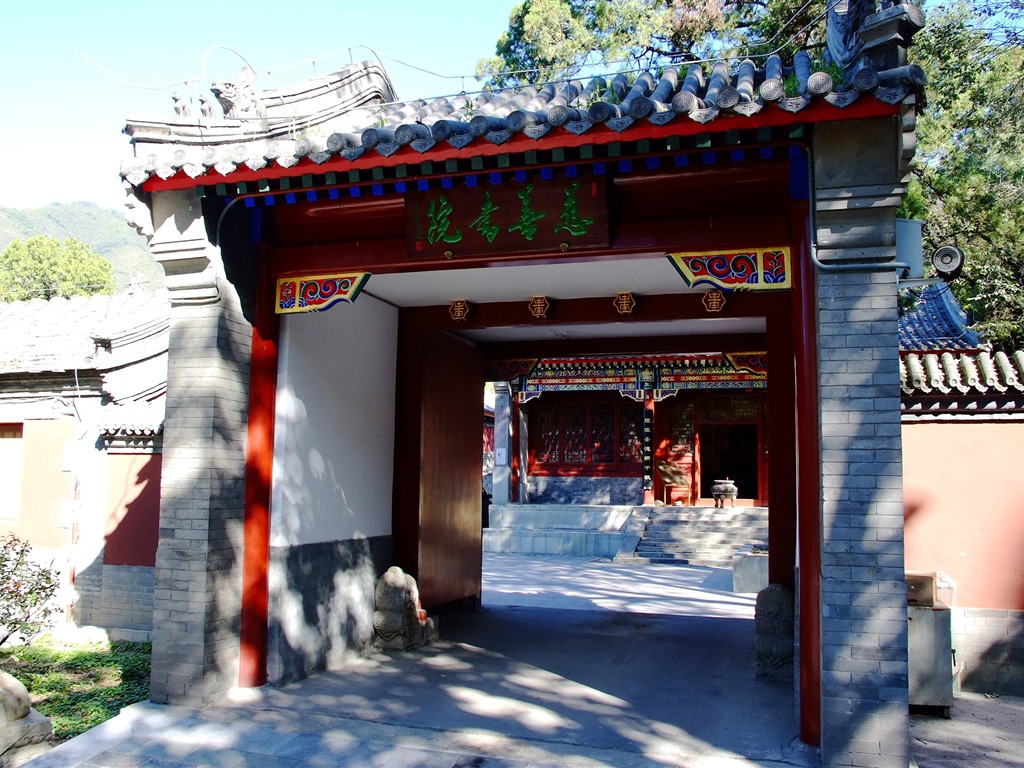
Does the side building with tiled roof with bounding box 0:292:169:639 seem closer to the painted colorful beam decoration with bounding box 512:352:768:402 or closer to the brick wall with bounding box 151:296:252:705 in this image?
the brick wall with bounding box 151:296:252:705

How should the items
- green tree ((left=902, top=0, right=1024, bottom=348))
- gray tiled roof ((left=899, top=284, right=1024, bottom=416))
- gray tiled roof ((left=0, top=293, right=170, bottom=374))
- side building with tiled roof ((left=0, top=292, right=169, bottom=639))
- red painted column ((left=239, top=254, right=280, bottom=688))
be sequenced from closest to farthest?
red painted column ((left=239, top=254, right=280, bottom=688)), gray tiled roof ((left=899, top=284, right=1024, bottom=416)), side building with tiled roof ((left=0, top=292, right=169, bottom=639)), gray tiled roof ((left=0, top=293, right=170, bottom=374)), green tree ((left=902, top=0, right=1024, bottom=348))

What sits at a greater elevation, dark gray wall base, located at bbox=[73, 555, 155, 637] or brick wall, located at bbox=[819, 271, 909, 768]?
brick wall, located at bbox=[819, 271, 909, 768]

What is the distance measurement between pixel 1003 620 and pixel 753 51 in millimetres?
11903

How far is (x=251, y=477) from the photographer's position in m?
5.98

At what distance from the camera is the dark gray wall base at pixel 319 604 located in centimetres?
607

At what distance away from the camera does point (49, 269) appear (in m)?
38.5

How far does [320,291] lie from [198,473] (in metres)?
1.53

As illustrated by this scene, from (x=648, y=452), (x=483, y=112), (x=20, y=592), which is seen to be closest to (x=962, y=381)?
(x=483, y=112)

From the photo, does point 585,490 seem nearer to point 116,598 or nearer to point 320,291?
point 116,598

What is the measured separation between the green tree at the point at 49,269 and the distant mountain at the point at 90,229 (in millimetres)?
38349

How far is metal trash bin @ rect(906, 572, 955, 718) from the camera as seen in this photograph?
5.70 metres

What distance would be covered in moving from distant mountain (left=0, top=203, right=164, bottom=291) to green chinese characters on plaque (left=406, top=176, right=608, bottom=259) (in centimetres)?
7804

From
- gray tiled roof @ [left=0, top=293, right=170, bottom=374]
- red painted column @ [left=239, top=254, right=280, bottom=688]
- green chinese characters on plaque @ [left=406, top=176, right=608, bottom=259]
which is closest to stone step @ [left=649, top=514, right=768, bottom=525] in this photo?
gray tiled roof @ [left=0, top=293, right=170, bottom=374]

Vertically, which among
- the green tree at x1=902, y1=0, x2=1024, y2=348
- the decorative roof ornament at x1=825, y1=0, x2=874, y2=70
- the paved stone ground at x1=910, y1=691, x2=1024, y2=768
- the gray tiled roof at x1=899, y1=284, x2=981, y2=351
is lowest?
the paved stone ground at x1=910, y1=691, x2=1024, y2=768
